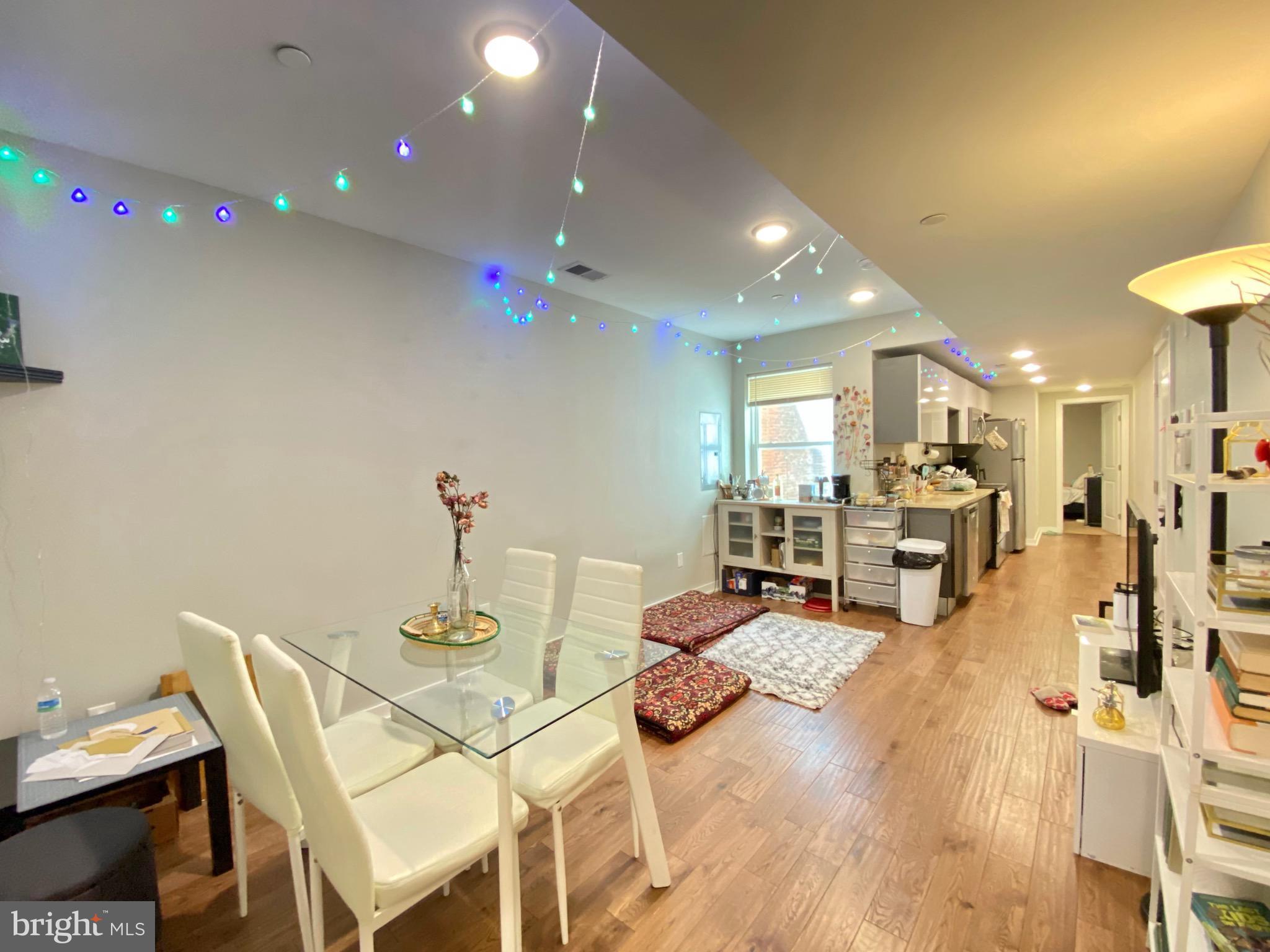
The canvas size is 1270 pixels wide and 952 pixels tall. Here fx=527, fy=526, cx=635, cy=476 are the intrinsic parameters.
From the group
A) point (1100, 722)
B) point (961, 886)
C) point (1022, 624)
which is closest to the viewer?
point (961, 886)

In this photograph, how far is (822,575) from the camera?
4.55 meters

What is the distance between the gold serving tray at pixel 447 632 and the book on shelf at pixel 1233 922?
1.95m

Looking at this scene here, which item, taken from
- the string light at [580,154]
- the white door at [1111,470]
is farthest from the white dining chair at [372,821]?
the white door at [1111,470]

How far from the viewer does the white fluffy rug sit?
303 cm

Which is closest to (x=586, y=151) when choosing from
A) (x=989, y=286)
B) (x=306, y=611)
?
(x=989, y=286)

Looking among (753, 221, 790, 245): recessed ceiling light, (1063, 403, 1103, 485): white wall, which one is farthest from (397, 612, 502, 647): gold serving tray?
(1063, 403, 1103, 485): white wall

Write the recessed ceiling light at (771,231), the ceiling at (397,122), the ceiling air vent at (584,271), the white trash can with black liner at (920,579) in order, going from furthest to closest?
the white trash can with black liner at (920,579) < the ceiling air vent at (584,271) < the recessed ceiling light at (771,231) < the ceiling at (397,122)

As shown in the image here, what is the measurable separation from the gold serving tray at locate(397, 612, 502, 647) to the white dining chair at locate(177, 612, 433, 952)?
0.31 meters

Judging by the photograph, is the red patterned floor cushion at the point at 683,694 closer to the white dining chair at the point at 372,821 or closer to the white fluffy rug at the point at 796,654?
the white fluffy rug at the point at 796,654

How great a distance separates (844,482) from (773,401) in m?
1.11

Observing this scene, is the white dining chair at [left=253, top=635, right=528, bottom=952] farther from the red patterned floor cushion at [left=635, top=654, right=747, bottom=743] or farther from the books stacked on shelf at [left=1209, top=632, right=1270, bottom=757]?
the books stacked on shelf at [left=1209, top=632, right=1270, bottom=757]

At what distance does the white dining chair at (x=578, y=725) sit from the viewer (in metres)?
1.50

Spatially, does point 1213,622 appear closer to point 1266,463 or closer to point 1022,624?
point 1266,463

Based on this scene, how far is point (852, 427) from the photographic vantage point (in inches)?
188
